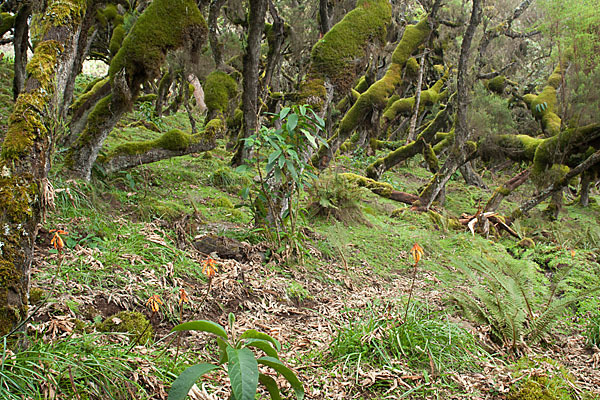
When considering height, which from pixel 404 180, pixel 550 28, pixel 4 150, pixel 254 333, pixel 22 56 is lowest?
pixel 404 180

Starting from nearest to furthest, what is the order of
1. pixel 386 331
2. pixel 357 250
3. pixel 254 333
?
pixel 254 333 → pixel 386 331 → pixel 357 250

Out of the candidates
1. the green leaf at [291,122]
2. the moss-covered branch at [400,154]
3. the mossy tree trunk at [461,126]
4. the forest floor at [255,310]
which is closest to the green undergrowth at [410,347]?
the forest floor at [255,310]

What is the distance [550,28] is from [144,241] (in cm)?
1150

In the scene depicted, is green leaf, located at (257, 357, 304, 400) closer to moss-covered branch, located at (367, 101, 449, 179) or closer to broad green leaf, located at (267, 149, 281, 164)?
broad green leaf, located at (267, 149, 281, 164)

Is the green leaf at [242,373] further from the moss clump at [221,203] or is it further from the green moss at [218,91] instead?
the green moss at [218,91]

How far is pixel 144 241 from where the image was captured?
379 centimetres

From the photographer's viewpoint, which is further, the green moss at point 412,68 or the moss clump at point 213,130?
the green moss at point 412,68

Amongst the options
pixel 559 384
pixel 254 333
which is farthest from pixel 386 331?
pixel 254 333

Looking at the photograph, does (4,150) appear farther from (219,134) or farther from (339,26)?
(339,26)

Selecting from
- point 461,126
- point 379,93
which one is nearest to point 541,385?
point 461,126

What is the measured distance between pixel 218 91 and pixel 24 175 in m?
6.39

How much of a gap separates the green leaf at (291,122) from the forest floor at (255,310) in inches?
52.9

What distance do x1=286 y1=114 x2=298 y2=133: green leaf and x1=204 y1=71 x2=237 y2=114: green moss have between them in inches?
159

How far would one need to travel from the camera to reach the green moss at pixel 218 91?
7738 mm
